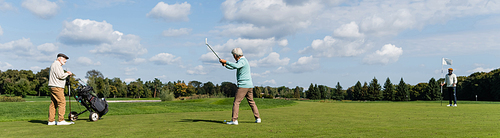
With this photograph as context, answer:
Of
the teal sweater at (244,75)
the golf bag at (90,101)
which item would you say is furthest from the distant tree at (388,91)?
the golf bag at (90,101)

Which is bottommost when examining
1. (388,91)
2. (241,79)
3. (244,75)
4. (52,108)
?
(388,91)

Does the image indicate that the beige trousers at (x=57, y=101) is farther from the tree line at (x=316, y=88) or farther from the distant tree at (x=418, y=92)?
the distant tree at (x=418, y=92)

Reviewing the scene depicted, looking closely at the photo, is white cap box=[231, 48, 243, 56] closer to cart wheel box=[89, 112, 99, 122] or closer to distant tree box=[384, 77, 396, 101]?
cart wheel box=[89, 112, 99, 122]

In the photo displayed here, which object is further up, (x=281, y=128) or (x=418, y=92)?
(x=281, y=128)

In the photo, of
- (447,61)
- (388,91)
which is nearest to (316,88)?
(388,91)

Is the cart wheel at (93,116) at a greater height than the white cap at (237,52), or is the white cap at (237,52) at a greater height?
the white cap at (237,52)

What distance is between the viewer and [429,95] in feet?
272

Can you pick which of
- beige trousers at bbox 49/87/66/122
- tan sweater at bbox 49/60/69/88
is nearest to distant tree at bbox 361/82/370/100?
beige trousers at bbox 49/87/66/122

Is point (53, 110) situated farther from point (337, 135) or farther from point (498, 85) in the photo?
point (498, 85)

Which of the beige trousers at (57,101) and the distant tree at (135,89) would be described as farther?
the distant tree at (135,89)

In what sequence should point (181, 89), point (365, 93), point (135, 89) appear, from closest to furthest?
point (365, 93) < point (135, 89) < point (181, 89)

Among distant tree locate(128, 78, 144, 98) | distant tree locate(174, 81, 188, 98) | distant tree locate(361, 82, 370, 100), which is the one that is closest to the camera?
distant tree locate(361, 82, 370, 100)

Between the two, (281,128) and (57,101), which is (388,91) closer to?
(281,128)

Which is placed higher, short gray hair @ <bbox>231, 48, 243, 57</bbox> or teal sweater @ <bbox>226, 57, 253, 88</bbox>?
short gray hair @ <bbox>231, 48, 243, 57</bbox>
